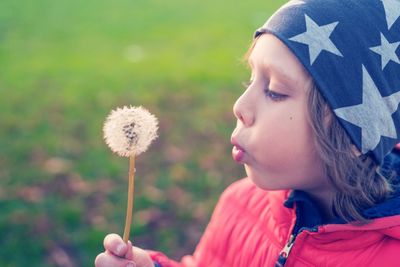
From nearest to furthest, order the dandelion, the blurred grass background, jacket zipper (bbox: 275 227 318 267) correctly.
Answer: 1. the dandelion
2. jacket zipper (bbox: 275 227 318 267)
3. the blurred grass background

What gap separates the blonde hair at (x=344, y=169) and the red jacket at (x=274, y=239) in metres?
0.06

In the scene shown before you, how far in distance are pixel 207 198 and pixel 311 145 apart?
2120 mm

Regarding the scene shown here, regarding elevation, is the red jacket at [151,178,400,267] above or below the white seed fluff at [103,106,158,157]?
below

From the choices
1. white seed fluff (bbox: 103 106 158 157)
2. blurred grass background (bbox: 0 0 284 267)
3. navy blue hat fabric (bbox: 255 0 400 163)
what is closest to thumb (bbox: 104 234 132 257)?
white seed fluff (bbox: 103 106 158 157)

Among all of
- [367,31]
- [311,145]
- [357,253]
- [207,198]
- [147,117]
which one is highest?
[367,31]

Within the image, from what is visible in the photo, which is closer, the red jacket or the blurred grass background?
the red jacket

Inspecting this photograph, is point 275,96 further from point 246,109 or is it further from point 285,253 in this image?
point 285,253

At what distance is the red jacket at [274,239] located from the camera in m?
1.72

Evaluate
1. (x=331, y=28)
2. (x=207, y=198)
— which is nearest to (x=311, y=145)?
(x=331, y=28)

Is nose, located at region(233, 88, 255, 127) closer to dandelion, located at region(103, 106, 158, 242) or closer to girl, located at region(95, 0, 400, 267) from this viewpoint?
girl, located at region(95, 0, 400, 267)

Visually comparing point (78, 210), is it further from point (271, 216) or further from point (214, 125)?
point (271, 216)

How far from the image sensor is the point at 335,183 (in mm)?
1737

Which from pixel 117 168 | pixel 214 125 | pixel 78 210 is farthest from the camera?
pixel 214 125

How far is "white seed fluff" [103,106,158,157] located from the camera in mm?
1567
